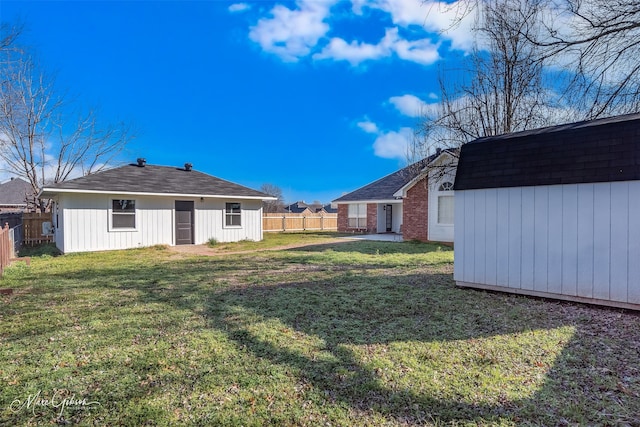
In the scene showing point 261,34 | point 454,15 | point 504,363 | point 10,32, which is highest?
point 261,34

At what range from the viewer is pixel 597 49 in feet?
22.8

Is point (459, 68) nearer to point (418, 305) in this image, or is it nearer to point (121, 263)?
point (418, 305)

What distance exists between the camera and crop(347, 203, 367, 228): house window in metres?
24.9

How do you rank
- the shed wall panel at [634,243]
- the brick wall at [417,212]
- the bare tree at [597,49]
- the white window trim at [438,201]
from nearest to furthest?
the shed wall panel at [634,243], the bare tree at [597,49], the white window trim at [438,201], the brick wall at [417,212]

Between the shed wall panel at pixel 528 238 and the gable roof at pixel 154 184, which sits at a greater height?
the gable roof at pixel 154 184

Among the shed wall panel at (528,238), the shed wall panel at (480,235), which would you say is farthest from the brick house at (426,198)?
the shed wall panel at (528,238)

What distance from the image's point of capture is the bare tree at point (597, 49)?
6535 mm

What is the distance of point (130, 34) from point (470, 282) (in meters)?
14.6

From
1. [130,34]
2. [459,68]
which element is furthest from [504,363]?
[130,34]

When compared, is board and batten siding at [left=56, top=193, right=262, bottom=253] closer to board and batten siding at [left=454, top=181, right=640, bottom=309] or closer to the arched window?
the arched window

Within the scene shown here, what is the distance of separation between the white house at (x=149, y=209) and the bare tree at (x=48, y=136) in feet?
25.7

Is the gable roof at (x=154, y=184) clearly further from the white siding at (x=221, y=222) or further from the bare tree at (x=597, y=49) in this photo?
the bare tree at (x=597, y=49)

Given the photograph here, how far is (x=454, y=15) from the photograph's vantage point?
6488 millimetres

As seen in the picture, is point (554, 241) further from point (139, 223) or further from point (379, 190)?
point (379, 190)
